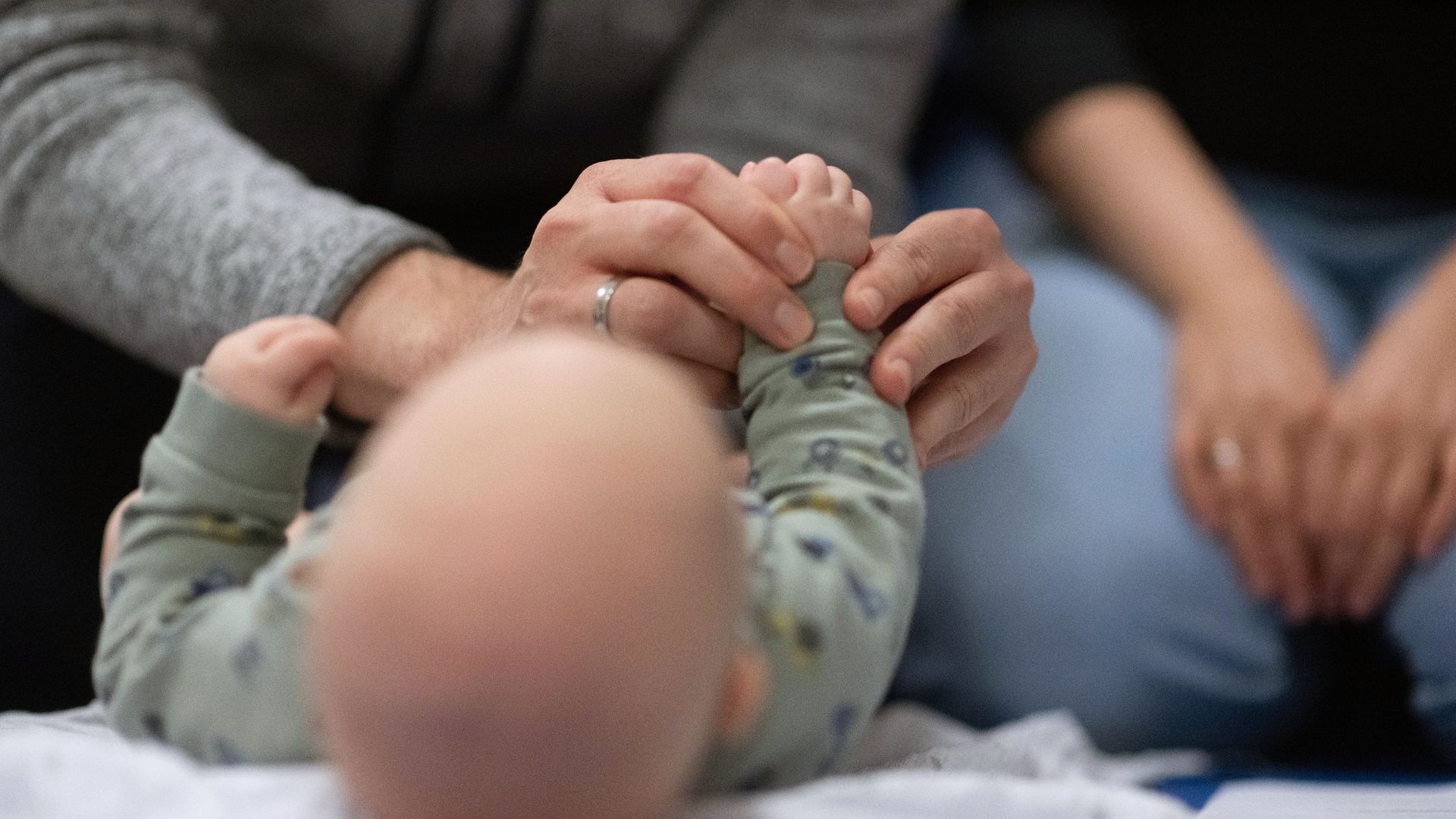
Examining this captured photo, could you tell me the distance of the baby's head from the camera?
25 cm

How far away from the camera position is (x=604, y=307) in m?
0.36

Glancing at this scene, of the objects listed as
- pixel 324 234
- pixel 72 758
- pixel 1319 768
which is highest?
pixel 324 234

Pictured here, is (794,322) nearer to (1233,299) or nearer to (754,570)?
(754,570)

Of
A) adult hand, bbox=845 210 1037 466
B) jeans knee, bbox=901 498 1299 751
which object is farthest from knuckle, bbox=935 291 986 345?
jeans knee, bbox=901 498 1299 751

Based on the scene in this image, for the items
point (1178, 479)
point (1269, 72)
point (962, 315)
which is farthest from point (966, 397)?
point (1269, 72)

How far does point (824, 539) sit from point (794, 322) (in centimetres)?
7

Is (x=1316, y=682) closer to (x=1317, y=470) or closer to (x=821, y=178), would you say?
(x=1317, y=470)

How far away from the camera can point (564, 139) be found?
0.55 m

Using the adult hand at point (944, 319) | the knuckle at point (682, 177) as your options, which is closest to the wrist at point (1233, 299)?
the adult hand at point (944, 319)

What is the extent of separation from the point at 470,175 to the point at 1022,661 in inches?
17.1

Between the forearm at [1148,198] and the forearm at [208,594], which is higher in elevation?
the forearm at [1148,198]

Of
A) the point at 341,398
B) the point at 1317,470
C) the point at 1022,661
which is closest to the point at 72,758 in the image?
the point at 341,398

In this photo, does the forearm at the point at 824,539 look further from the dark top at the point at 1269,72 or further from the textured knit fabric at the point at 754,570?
the dark top at the point at 1269,72

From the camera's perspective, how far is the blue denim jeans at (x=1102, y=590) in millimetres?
685
